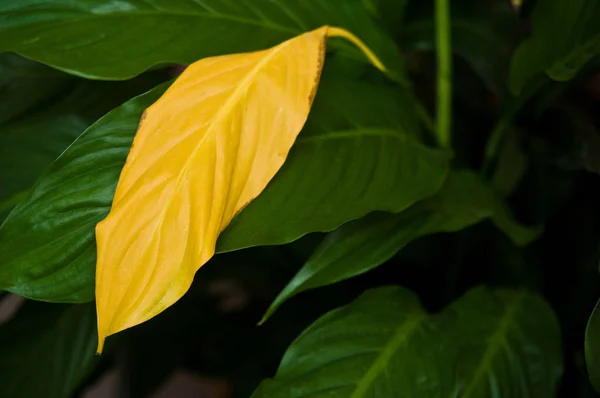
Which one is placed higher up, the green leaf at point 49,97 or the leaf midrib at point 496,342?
the green leaf at point 49,97

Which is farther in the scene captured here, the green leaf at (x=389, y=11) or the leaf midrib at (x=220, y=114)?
the green leaf at (x=389, y=11)

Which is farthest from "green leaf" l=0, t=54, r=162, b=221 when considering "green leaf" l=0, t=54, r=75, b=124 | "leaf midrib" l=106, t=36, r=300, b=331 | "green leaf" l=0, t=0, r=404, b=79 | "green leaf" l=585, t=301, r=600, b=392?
"green leaf" l=585, t=301, r=600, b=392

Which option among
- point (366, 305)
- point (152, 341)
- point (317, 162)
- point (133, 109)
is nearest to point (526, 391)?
point (366, 305)

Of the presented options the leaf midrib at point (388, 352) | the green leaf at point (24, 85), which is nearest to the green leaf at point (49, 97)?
the green leaf at point (24, 85)

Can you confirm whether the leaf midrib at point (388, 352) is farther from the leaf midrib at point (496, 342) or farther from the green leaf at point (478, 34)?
the green leaf at point (478, 34)

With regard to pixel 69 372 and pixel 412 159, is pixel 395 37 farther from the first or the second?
pixel 69 372

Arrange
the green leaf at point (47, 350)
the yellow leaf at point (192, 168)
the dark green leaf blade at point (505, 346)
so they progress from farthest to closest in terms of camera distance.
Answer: the green leaf at point (47, 350), the dark green leaf blade at point (505, 346), the yellow leaf at point (192, 168)
